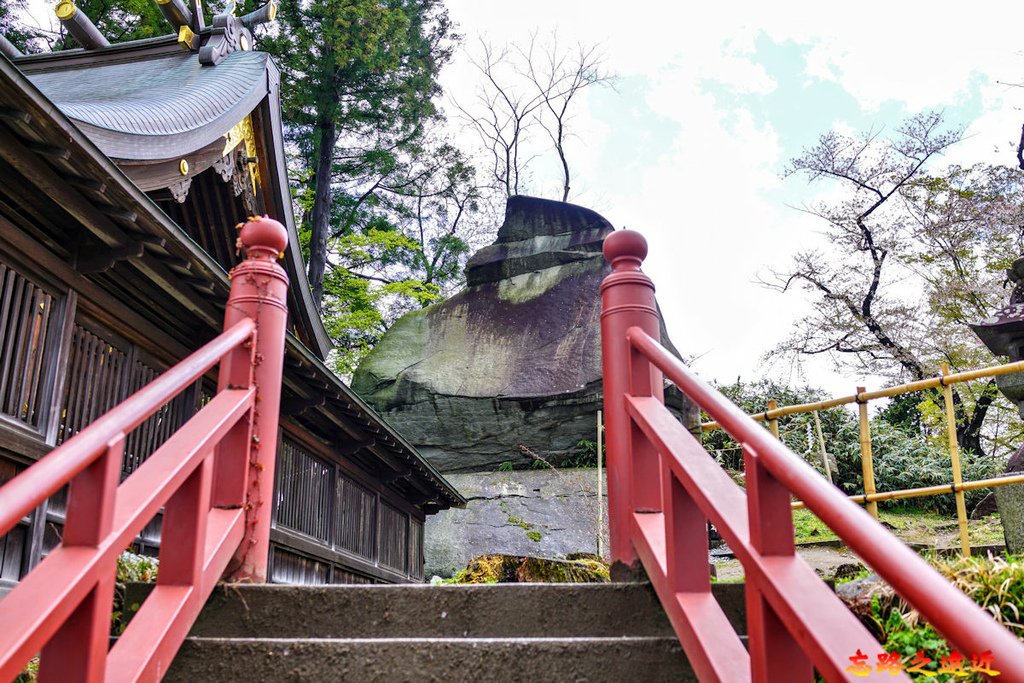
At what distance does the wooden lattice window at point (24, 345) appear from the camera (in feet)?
13.8

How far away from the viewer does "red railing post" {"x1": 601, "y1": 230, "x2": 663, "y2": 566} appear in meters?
2.93

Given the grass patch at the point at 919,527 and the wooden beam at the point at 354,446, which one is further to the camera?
the grass patch at the point at 919,527

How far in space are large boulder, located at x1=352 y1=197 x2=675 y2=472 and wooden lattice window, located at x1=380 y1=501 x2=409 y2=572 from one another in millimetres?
5325

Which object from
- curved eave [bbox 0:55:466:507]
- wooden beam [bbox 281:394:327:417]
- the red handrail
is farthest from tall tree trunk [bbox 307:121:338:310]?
the red handrail

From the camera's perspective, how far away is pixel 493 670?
2207 millimetres

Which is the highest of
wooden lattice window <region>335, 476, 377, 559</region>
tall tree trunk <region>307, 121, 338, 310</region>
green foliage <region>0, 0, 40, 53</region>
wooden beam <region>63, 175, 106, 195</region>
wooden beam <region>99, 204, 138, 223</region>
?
green foliage <region>0, 0, 40, 53</region>

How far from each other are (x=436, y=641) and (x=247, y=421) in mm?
1184

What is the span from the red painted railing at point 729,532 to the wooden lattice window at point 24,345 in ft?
10.6

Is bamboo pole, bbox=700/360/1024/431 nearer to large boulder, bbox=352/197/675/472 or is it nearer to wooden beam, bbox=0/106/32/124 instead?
wooden beam, bbox=0/106/32/124

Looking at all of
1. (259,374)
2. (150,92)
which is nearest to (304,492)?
(150,92)

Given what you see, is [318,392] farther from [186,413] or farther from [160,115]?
[160,115]

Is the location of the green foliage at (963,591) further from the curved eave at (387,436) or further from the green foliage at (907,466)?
the green foliage at (907,466)

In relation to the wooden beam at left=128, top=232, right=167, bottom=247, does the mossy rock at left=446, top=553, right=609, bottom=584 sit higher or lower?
lower

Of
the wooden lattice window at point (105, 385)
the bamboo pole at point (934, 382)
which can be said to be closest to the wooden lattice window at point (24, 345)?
the wooden lattice window at point (105, 385)
